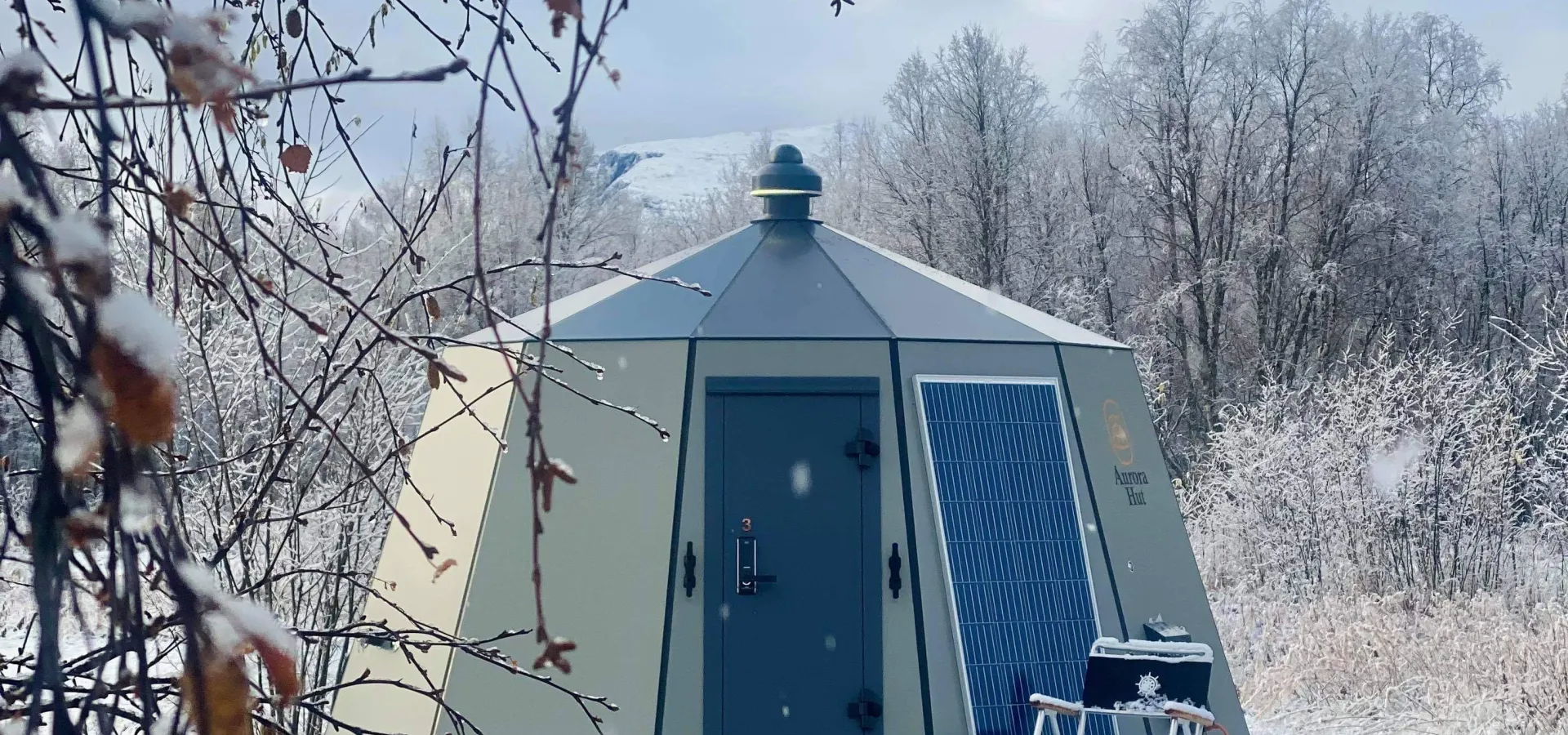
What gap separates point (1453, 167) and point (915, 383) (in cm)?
2222

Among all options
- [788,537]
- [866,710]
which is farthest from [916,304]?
[866,710]

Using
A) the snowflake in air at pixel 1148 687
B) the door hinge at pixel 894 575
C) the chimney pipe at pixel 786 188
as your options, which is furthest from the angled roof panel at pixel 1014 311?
the snowflake in air at pixel 1148 687

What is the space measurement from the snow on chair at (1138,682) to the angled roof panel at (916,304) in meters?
1.66

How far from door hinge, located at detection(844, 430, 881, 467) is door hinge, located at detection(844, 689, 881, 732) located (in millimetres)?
1032

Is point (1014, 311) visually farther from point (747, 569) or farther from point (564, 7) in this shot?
point (564, 7)

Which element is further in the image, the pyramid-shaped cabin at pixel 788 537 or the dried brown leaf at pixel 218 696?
the pyramid-shaped cabin at pixel 788 537

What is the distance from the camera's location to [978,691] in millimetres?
5637

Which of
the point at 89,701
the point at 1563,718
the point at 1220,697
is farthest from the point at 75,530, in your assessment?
the point at 1563,718

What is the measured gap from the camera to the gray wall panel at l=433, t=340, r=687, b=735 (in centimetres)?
561

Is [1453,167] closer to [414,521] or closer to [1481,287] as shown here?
[1481,287]

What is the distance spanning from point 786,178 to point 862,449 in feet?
7.37

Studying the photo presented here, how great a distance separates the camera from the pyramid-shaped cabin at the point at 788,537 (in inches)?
221

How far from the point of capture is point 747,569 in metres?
5.64

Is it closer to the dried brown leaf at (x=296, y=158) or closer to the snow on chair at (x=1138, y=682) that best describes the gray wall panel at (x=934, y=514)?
the snow on chair at (x=1138, y=682)
